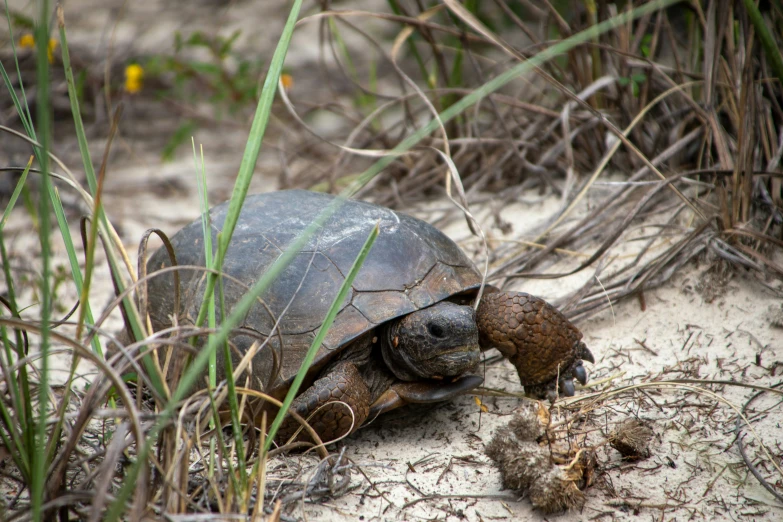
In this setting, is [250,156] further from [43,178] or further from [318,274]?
[318,274]

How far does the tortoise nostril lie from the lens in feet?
6.72

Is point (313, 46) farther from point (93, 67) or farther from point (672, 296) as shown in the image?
point (672, 296)

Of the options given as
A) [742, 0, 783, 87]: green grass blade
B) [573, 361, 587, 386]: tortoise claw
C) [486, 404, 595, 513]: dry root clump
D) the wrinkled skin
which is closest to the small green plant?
the wrinkled skin

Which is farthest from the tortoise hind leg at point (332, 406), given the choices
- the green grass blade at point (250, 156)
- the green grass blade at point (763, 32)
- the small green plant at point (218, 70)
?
the small green plant at point (218, 70)

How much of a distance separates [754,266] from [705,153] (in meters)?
0.89

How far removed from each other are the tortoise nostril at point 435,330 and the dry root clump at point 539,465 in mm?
404

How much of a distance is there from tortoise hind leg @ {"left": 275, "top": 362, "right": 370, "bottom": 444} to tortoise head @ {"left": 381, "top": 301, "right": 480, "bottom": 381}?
20 cm

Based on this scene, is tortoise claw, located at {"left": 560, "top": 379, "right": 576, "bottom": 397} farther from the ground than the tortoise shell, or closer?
closer

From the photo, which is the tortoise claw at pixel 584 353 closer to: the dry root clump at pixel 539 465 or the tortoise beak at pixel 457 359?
the tortoise beak at pixel 457 359

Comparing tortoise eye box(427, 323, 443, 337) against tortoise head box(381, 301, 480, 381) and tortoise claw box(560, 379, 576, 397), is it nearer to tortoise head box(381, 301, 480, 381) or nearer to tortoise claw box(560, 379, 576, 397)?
tortoise head box(381, 301, 480, 381)

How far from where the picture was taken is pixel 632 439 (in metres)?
1.81

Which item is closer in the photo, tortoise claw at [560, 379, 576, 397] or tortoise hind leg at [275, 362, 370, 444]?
tortoise hind leg at [275, 362, 370, 444]

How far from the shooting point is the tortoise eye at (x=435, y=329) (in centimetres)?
205

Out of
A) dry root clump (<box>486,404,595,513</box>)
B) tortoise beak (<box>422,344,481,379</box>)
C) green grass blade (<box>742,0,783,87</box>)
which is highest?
green grass blade (<box>742,0,783,87</box>)
